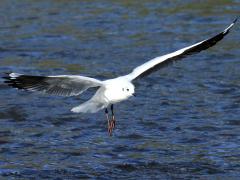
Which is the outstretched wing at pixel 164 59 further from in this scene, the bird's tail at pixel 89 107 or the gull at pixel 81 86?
the bird's tail at pixel 89 107

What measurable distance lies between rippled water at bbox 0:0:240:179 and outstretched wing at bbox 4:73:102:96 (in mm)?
882

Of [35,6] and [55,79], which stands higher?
[55,79]

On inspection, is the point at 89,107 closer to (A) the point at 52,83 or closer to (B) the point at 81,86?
(B) the point at 81,86

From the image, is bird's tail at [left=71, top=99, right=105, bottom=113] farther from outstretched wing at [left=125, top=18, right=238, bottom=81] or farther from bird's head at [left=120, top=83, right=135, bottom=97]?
outstretched wing at [left=125, top=18, right=238, bottom=81]

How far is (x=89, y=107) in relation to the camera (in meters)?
9.76

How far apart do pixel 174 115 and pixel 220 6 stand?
5655 mm

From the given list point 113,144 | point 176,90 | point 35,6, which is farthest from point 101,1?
point 113,144

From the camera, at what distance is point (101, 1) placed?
17.8 m

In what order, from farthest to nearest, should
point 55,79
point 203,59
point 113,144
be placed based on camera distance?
point 203,59, point 113,144, point 55,79

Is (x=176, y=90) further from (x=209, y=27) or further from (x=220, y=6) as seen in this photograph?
(x=220, y=6)

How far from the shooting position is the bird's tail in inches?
380

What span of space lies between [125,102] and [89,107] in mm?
3231

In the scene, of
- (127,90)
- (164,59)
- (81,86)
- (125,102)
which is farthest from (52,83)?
(125,102)

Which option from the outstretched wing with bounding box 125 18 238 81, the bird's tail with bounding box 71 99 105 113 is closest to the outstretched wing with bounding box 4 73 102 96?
the bird's tail with bounding box 71 99 105 113
